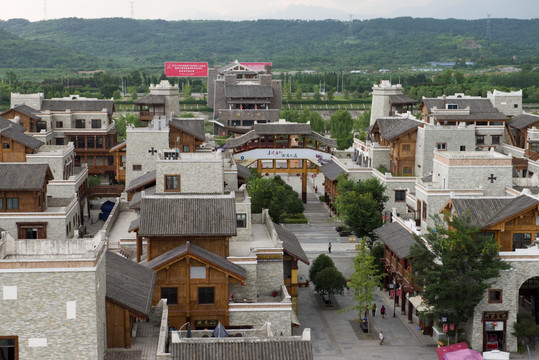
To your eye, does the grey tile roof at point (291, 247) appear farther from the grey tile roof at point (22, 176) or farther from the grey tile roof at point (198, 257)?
the grey tile roof at point (22, 176)

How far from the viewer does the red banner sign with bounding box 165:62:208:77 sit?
192125mm

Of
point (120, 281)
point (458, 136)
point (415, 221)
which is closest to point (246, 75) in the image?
point (458, 136)

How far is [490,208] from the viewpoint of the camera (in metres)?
44.8

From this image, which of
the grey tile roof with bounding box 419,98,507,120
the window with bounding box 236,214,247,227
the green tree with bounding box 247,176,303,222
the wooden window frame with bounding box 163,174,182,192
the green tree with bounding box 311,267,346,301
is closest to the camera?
the window with bounding box 236,214,247,227

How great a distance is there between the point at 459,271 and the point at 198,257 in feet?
44.9

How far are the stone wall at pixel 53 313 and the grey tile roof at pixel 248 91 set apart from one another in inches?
3620

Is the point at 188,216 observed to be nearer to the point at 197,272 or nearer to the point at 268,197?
the point at 197,272

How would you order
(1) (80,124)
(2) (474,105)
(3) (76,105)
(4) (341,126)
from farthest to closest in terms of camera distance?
(4) (341,126)
(3) (76,105)
(1) (80,124)
(2) (474,105)

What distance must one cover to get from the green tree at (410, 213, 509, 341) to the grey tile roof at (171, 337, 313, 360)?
13.1m

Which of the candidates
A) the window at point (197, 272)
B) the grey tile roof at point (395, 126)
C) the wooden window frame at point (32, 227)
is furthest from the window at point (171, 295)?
the grey tile roof at point (395, 126)

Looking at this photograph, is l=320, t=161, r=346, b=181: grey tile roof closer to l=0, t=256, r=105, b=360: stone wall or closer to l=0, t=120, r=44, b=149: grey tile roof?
l=0, t=120, r=44, b=149: grey tile roof

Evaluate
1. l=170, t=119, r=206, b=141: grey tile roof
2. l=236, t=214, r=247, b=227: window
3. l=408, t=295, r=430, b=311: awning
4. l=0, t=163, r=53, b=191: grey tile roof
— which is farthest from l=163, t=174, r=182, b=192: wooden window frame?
l=170, t=119, r=206, b=141: grey tile roof

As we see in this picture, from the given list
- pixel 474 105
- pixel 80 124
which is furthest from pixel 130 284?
pixel 474 105

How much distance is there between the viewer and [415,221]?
5391cm
